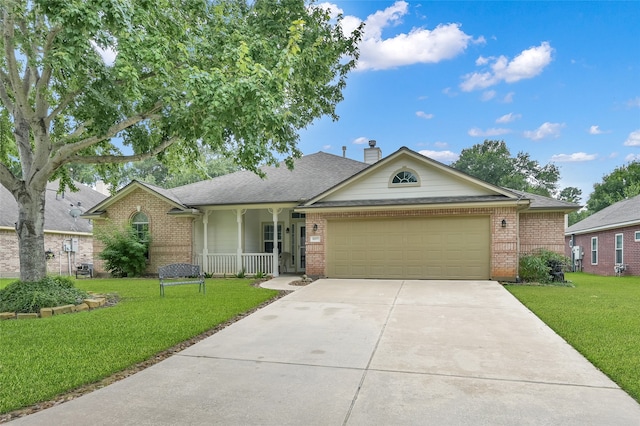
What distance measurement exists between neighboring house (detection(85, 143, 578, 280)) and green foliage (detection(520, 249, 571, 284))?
71cm

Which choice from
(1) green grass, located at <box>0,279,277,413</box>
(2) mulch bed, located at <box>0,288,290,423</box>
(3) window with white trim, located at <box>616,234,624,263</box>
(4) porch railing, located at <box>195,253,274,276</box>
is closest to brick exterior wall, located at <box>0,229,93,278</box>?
(4) porch railing, located at <box>195,253,274,276</box>

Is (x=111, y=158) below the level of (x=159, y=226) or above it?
above

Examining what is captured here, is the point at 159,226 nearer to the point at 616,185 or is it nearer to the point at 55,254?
the point at 55,254

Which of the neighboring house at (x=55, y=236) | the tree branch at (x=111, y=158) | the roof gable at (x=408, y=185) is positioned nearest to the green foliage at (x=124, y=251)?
the neighboring house at (x=55, y=236)

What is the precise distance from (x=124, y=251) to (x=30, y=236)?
6.74 metres

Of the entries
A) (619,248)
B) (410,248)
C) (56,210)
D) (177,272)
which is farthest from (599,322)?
(56,210)

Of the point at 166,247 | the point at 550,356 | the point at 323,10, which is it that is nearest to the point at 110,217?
the point at 166,247

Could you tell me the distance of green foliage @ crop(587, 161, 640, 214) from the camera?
37406mm

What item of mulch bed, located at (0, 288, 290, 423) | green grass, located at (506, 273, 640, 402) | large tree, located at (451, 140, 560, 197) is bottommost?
green grass, located at (506, 273, 640, 402)

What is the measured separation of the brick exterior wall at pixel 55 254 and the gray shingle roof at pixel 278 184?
346 inches

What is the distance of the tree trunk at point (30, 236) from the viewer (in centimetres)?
816

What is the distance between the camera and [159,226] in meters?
15.1

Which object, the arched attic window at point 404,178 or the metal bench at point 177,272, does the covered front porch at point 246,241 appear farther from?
the arched attic window at point 404,178

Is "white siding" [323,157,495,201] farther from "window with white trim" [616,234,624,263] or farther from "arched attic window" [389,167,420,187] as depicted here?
"window with white trim" [616,234,624,263]
